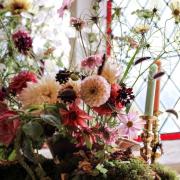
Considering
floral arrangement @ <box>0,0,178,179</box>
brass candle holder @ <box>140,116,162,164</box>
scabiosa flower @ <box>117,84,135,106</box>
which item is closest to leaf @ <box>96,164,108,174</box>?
floral arrangement @ <box>0,0,178,179</box>

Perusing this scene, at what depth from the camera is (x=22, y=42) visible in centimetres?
79

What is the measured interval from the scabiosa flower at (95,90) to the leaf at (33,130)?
0.08 metres

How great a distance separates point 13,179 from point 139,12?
363 millimetres

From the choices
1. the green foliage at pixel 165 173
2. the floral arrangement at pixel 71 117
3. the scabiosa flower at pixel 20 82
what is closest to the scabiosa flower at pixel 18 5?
the floral arrangement at pixel 71 117

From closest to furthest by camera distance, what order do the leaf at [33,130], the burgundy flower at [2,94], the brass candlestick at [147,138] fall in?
the leaf at [33,130], the burgundy flower at [2,94], the brass candlestick at [147,138]

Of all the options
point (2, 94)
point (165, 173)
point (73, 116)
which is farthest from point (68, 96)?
point (165, 173)

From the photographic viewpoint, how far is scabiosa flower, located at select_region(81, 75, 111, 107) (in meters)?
0.67

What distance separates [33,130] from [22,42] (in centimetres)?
19

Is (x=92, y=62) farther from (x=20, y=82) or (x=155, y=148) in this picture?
(x=155, y=148)

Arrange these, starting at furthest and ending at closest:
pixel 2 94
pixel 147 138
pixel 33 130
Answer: pixel 147 138 < pixel 2 94 < pixel 33 130

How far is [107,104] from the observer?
0.70 metres

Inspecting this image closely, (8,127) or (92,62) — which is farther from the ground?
(92,62)

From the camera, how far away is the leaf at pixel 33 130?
658 millimetres

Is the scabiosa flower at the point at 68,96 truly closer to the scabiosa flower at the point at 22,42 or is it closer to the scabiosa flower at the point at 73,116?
the scabiosa flower at the point at 73,116
